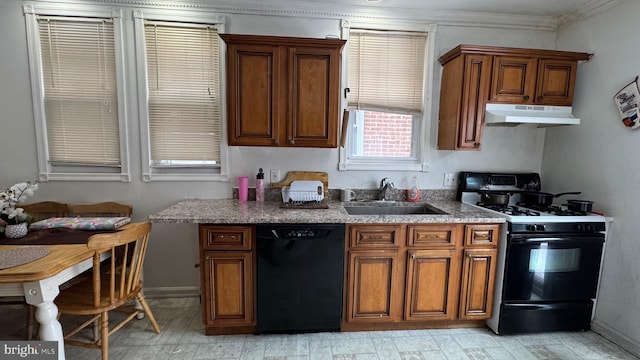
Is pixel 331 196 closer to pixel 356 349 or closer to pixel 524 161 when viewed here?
pixel 356 349

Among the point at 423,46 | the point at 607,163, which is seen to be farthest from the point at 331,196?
the point at 607,163

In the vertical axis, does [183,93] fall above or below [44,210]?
above

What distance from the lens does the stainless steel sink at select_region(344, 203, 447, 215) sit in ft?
8.59

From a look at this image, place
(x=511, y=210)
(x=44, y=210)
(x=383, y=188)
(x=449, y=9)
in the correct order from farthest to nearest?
(x=383, y=188), (x=449, y=9), (x=44, y=210), (x=511, y=210)

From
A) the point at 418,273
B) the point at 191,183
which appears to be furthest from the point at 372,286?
the point at 191,183

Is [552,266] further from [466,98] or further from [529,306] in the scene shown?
[466,98]

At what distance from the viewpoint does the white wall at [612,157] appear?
2.09 meters

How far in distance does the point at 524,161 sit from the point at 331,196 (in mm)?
1871

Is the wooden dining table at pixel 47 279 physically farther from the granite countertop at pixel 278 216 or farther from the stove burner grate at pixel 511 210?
the stove burner grate at pixel 511 210

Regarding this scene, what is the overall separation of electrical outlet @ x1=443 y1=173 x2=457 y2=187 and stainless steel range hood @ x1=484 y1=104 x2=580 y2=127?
596 millimetres

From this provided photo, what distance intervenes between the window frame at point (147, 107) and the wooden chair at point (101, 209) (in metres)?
0.29

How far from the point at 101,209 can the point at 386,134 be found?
2.56 metres

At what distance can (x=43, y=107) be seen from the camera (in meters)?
2.44

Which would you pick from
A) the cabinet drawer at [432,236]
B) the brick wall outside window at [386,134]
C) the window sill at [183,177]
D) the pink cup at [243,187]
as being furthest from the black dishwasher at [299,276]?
the brick wall outside window at [386,134]
